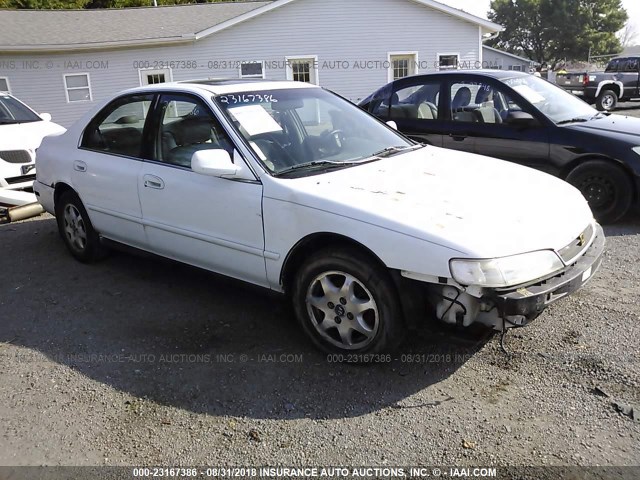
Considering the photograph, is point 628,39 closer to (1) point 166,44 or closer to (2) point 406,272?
(1) point 166,44

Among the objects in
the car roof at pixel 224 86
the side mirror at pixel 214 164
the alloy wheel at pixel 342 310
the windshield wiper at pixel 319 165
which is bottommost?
the alloy wheel at pixel 342 310

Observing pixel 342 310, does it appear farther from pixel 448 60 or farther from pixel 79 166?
pixel 448 60

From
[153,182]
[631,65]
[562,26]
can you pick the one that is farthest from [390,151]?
[562,26]

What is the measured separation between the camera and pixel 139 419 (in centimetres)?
303

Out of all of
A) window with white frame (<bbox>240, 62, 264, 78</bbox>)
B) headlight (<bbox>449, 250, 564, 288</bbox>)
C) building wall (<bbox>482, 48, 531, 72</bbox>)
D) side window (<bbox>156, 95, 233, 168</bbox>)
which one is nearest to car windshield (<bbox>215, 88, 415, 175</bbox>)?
side window (<bbox>156, 95, 233, 168</bbox>)

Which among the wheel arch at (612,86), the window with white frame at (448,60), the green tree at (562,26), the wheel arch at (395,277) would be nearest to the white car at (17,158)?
the wheel arch at (395,277)

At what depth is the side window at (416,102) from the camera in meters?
7.04

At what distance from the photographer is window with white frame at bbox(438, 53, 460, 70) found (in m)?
20.3

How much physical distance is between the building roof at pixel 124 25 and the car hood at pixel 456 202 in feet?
53.3

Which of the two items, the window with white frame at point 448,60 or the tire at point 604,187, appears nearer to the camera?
the tire at point 604,187

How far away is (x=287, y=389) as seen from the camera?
128 inches

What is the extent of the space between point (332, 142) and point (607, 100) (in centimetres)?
2010

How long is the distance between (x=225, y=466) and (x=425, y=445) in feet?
3.12

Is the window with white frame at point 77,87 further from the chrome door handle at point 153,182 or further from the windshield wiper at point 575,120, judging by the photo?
the windshield wiper at point 575,120
